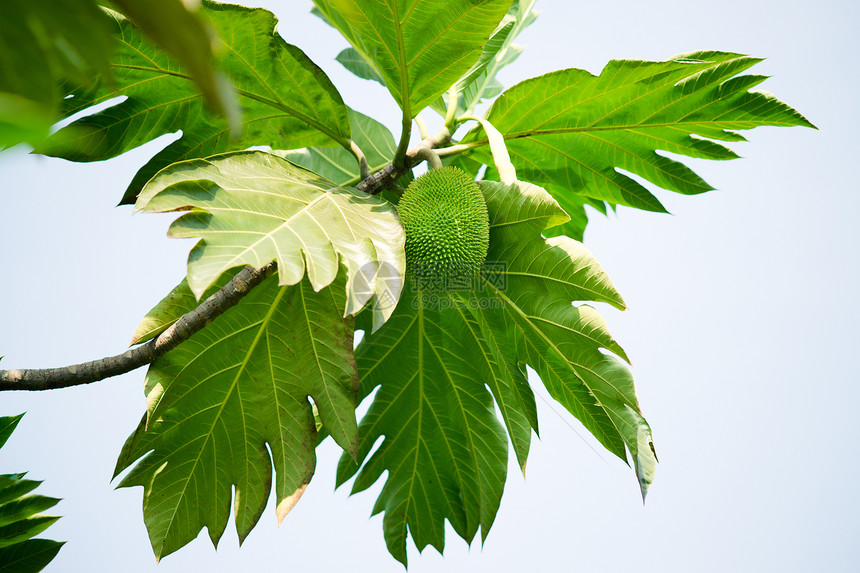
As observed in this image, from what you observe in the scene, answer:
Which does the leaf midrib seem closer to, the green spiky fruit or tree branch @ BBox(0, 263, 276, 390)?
the green spiky fruit

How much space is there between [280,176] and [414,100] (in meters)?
0.37

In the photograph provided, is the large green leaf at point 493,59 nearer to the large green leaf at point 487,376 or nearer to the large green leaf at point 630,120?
the large green leaf at point 630,120

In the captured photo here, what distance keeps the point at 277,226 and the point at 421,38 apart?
1.61 ft

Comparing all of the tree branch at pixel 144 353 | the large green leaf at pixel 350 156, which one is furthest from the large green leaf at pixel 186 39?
the large green leaf at pixel 350 156

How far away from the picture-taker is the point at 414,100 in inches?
50.4

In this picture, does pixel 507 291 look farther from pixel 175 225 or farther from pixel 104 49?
pixel 104 49

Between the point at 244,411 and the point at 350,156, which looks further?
the point at 350,156

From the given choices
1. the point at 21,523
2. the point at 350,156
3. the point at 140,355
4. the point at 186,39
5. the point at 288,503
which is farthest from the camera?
the point at 350,156

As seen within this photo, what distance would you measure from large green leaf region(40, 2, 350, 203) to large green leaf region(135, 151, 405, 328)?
231 millimetres

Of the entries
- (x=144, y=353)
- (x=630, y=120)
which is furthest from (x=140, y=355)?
(x=630, y=120)

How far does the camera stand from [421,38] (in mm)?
1155

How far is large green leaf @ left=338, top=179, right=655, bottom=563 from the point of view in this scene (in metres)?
1.16

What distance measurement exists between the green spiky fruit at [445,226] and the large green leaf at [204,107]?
13.2 inches

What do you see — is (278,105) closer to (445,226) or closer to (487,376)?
(445,226)
